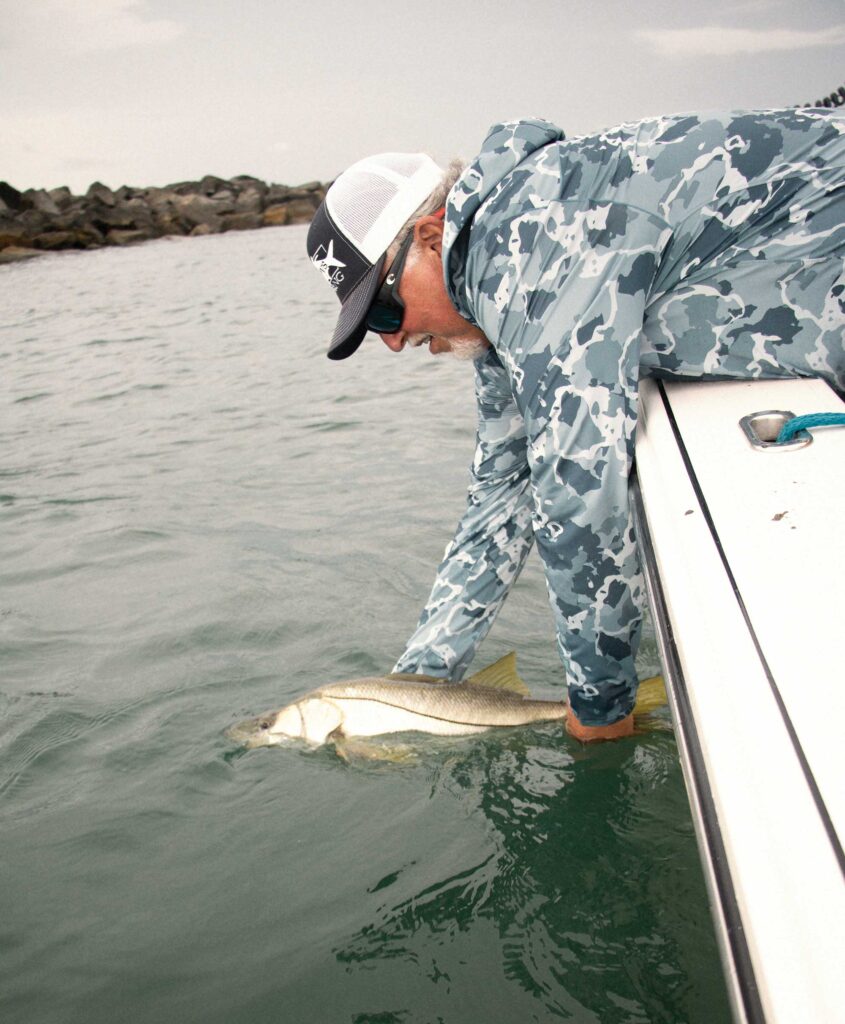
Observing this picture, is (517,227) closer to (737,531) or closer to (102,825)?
(737,531)

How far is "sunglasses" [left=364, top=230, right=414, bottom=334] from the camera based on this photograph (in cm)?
276

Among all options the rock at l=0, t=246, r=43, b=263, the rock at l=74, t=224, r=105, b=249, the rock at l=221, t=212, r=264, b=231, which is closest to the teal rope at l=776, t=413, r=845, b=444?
the rock at l=0, t=246, r=43, b=263

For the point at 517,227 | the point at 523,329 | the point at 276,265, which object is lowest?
the point at 276,265

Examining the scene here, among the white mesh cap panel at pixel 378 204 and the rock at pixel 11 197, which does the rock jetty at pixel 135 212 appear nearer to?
the rock at pixel 11 197

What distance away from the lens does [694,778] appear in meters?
1.67

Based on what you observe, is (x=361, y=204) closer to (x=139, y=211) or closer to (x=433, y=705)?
(x=433, y=705)

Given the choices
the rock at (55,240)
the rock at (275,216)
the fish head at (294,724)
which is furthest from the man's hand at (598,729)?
the rock at (275,216)

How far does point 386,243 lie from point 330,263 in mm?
185

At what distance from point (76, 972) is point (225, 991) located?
1.50 ft

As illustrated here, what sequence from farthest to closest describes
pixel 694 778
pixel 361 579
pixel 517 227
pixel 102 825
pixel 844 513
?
pixel 361 579 < pixel 102 825 < pixel 517 227 < pixel 844 513 < pixel 694 778

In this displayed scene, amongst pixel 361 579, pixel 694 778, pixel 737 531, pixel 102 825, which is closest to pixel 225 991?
pixel 102 825

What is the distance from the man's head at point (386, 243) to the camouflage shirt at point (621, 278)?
16cm

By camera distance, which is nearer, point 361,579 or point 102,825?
point 102,825

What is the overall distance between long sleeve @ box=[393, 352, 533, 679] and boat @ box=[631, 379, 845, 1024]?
3.11 feet
